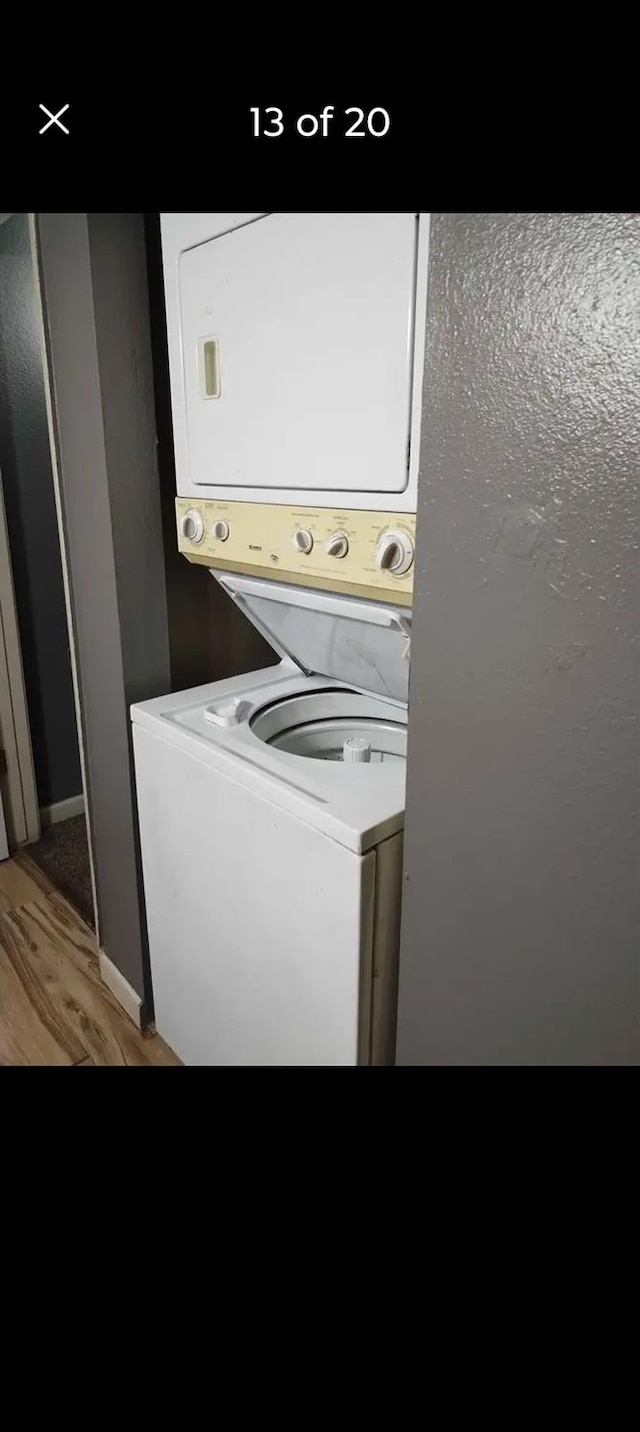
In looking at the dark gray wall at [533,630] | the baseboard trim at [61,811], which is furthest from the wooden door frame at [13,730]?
the dark gray wall at [533,630]

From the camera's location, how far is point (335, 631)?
1488 millimetres

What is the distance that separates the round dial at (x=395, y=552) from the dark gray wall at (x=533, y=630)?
0.20 meters

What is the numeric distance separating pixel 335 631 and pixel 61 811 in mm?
2130

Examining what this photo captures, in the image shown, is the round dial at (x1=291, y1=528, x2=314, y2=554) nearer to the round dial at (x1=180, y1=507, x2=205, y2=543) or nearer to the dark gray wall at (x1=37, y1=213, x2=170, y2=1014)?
the round dial at (x1=180, y1=507, x2=205, y2=543)

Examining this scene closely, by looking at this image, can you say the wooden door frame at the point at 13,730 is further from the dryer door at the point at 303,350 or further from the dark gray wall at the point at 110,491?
the dryer door at the point at 303,350

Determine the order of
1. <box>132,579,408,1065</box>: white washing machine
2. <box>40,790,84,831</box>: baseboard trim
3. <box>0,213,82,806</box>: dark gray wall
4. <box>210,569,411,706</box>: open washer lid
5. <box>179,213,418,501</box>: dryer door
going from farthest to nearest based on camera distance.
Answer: <box>40,790,84,831</box>: baseboard trim → <box>0,213,82,806</box>: dark gray wall → <box>210,569,411,706</box>: open washer lid → <box>132,579,408,1065</box>: white washing machine → <box>179,213,418,501</box>: dryer door

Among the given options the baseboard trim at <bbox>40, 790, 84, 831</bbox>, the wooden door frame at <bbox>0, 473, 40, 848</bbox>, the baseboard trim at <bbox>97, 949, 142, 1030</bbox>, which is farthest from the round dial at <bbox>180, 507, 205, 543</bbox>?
the baseboard trim at <bbox>40, 790, 84, 831</bbox>

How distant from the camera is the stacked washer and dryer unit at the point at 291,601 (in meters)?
1.06

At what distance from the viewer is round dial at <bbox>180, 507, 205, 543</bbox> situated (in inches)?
58.9

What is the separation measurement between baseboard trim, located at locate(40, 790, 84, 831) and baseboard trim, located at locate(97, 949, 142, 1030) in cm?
104

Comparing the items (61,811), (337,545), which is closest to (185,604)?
(337,545)
